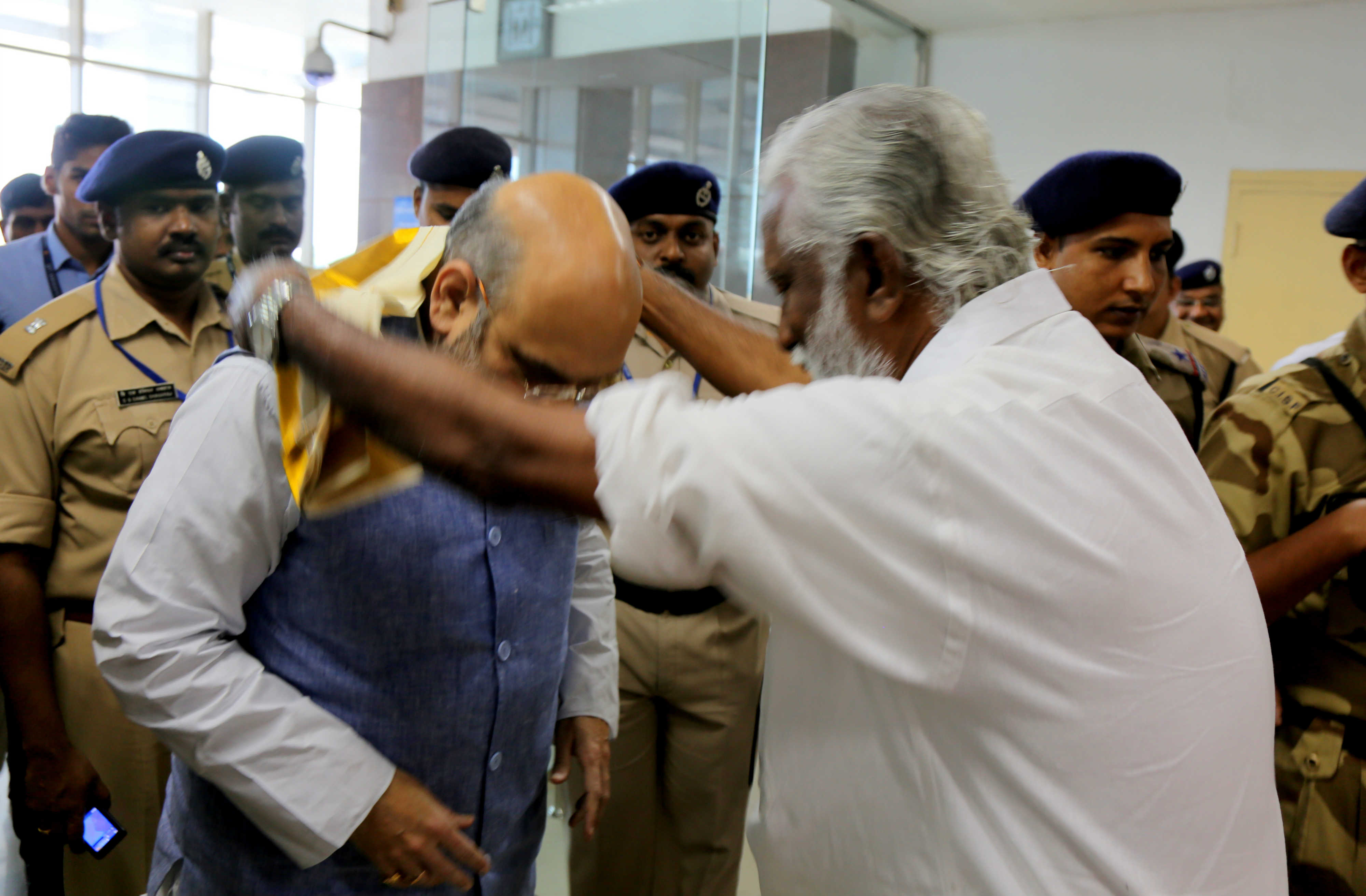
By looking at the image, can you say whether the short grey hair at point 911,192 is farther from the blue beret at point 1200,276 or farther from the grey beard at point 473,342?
the blue beret at point 1200,276

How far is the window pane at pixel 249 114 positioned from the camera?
8109 millimetres

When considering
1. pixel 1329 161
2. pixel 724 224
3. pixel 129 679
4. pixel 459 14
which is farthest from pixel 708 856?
pixel 1329 161

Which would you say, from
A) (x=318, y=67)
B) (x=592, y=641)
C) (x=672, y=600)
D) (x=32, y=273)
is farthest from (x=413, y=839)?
(x=318, y=67)

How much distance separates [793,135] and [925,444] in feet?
1.40

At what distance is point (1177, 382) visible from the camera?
106 inches

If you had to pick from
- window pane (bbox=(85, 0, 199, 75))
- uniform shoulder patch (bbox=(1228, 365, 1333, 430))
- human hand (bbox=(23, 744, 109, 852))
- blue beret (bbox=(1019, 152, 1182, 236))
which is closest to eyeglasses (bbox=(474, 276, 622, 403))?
uniform shoulder patch (bbox=(1228, 365, 1333, 430))

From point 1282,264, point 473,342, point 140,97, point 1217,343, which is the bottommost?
point 473,342

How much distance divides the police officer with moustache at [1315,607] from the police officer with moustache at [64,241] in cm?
330

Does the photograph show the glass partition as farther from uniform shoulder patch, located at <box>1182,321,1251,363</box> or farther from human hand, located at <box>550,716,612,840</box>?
human hand, located at <box>550,716,612,840</box>

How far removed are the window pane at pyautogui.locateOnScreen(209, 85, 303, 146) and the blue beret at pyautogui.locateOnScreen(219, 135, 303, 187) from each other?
4.95 meters

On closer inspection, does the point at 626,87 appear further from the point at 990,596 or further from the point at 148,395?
the point at 990,596

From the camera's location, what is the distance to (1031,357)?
826 mm

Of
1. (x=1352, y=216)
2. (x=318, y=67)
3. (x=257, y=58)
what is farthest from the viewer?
(x=257, y=58)

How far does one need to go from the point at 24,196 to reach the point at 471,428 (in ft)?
16.0
